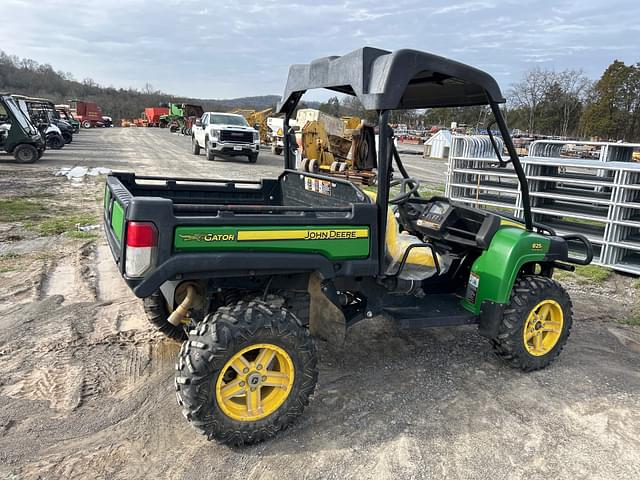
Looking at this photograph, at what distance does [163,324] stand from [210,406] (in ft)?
4.40

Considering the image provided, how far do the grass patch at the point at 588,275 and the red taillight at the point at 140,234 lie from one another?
555cm

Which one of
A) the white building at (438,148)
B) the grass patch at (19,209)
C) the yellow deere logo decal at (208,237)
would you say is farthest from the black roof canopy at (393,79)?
the white building at (438,148)

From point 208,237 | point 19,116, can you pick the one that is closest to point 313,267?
point 208,237

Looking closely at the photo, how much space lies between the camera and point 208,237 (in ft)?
8.71

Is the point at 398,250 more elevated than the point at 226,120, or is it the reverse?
the point at 226,120

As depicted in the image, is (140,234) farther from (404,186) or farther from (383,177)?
(404,186)

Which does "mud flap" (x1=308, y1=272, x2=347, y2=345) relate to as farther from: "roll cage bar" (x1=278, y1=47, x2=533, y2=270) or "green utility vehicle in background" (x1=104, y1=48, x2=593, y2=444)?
"roll cage bar" (x1=278, y1=47, x2=533, y2=270)

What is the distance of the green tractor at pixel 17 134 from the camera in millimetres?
14632

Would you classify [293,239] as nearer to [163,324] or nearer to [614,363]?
[163,324]

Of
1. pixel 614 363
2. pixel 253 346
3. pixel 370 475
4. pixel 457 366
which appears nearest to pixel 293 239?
pixel 253 346

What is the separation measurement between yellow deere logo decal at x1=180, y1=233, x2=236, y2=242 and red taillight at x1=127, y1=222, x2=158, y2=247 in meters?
0.15

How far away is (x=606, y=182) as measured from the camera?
6.96 metres

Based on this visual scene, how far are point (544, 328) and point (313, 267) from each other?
2073 millimetres

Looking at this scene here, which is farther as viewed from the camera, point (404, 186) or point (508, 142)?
point (404, 186)
